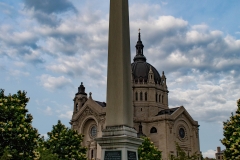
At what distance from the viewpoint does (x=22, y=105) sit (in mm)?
24719

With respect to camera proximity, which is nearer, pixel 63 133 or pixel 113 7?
pixel 113 7

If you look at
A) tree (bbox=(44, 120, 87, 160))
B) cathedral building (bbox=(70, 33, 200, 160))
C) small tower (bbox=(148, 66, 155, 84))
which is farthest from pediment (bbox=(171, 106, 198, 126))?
tree (bbox=(44, 120, 87, 160))

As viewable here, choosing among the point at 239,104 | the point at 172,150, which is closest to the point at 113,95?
the point at 239,104

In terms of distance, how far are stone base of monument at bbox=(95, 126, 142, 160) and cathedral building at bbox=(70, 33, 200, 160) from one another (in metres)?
49.4

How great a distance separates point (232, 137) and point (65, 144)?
63.3ft

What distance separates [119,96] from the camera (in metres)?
12.7

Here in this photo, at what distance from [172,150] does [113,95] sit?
54.1m

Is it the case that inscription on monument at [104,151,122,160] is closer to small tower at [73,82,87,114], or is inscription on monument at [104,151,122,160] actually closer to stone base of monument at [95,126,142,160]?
stone base of monument at [95,126,142,160]

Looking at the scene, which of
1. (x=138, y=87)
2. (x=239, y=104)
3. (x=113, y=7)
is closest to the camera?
(x=113, y=7)

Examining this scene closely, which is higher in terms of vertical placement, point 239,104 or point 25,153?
point 239,104

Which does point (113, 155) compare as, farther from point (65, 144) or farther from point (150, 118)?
point (150, 118)

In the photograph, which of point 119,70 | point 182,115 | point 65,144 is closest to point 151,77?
point 182,115

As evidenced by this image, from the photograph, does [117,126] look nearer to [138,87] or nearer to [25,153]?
[25,153]

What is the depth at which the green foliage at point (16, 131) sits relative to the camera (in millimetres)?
22516
